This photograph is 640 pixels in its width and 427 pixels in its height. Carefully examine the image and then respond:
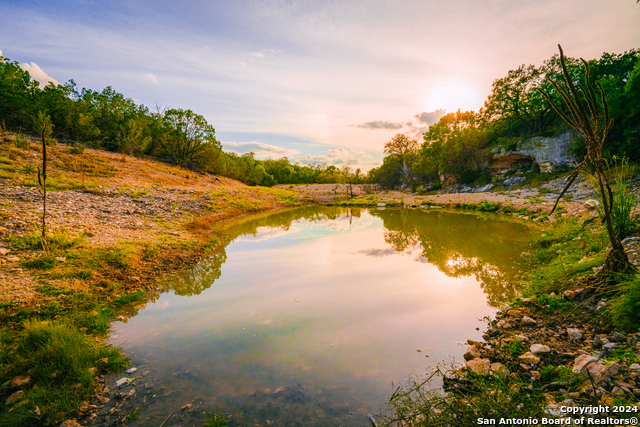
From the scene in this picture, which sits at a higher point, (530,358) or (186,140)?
(186,140)

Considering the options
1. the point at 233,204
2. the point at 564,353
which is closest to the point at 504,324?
the point at 564,353

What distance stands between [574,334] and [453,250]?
8381mm

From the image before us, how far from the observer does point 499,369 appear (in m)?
3.85

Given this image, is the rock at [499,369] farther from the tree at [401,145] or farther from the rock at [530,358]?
the tree at [401,145]

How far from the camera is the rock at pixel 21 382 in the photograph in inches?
147

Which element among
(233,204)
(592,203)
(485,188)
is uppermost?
(485,188)

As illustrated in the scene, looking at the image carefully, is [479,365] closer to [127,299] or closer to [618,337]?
[618,337]

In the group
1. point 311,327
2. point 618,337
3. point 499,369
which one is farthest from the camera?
point 311,327

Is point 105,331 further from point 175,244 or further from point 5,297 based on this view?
point 175,244

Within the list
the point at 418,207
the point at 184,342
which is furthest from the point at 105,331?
the point at 418,207

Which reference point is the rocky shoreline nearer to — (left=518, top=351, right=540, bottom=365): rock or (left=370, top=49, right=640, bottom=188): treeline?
(left=518, top=351, right=540, bottom=365): rock

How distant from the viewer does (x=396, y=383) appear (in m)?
4.14

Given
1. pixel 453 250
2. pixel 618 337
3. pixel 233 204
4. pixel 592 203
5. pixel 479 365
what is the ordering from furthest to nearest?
pixel 233 204 → pixel 453 250 → pixel 592 203 → pixel 479 365 → pixel 618 337

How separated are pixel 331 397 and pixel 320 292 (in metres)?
3.97
